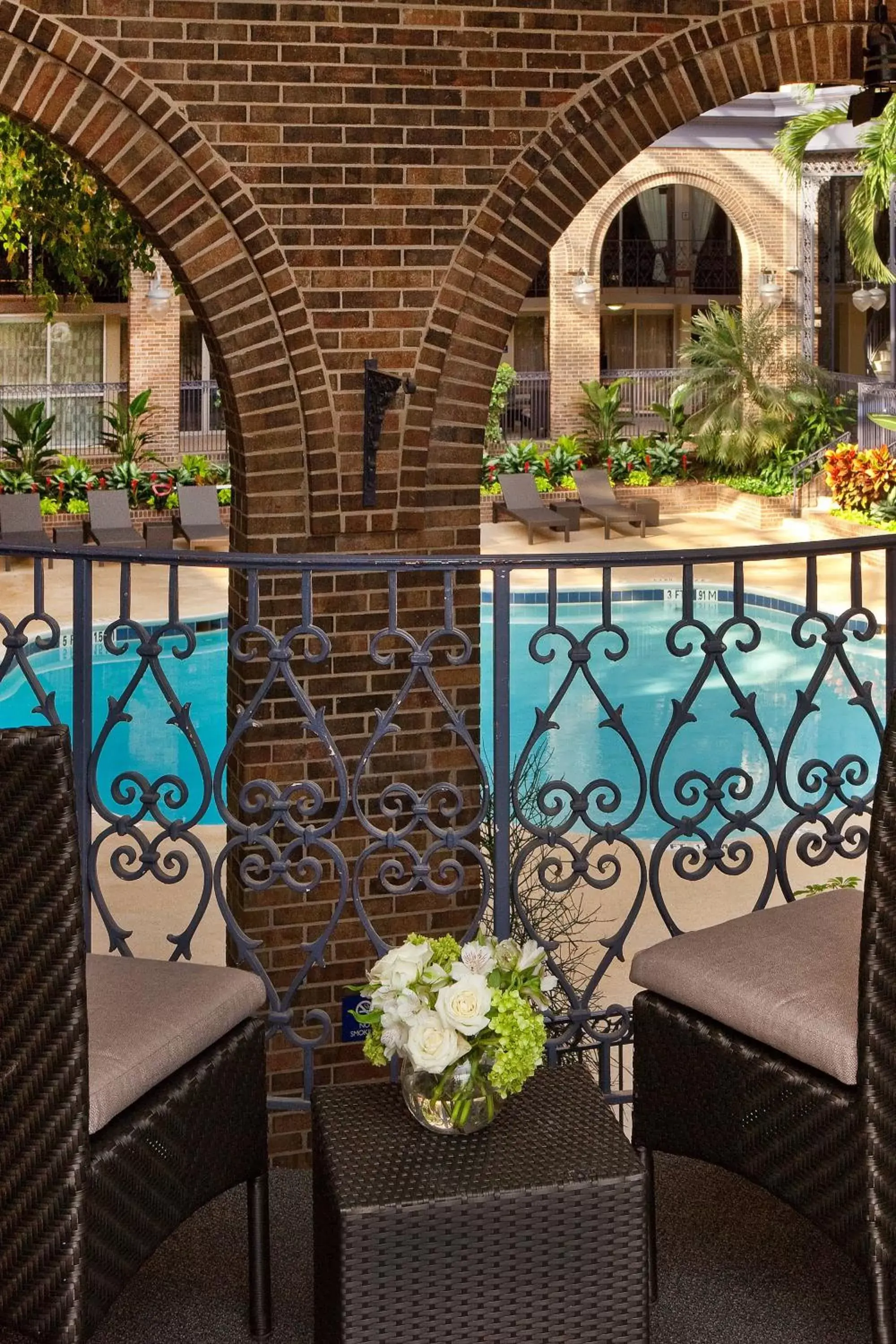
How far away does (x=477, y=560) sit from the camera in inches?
118

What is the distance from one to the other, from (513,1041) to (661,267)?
24341 mm

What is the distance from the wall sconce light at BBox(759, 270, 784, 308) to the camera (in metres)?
22.5

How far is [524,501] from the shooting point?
63.5 ft

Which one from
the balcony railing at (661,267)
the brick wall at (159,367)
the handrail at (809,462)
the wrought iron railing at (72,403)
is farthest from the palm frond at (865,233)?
the balcony railing at (661,267)

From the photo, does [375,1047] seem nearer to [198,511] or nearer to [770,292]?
[198,511]

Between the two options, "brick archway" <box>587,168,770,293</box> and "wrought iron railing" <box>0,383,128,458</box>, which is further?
"brick archway" <box>587,168,770,293</box>

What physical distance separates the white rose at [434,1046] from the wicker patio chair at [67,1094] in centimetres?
37

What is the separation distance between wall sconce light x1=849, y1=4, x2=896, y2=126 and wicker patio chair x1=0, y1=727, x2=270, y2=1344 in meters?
4.32

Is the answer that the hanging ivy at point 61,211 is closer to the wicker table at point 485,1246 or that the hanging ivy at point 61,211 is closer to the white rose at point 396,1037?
the white rose at point 396,1037

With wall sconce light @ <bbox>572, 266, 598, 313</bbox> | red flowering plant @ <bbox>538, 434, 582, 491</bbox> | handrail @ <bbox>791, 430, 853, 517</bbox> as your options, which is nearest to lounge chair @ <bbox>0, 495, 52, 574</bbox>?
red flowering plant @ <bbox>538, 434, 582, 491</bbox>

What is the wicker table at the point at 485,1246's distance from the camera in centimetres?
213

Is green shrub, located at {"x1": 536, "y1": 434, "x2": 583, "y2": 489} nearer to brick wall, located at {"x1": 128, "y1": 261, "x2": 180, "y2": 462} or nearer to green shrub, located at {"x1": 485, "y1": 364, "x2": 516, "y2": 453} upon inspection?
green shrub, located at {"x1": 485, "y1": 364, "x2": 516, "y2": 453}

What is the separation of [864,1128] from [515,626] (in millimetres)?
14093

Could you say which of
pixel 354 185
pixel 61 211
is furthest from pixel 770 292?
pixel 354 185
